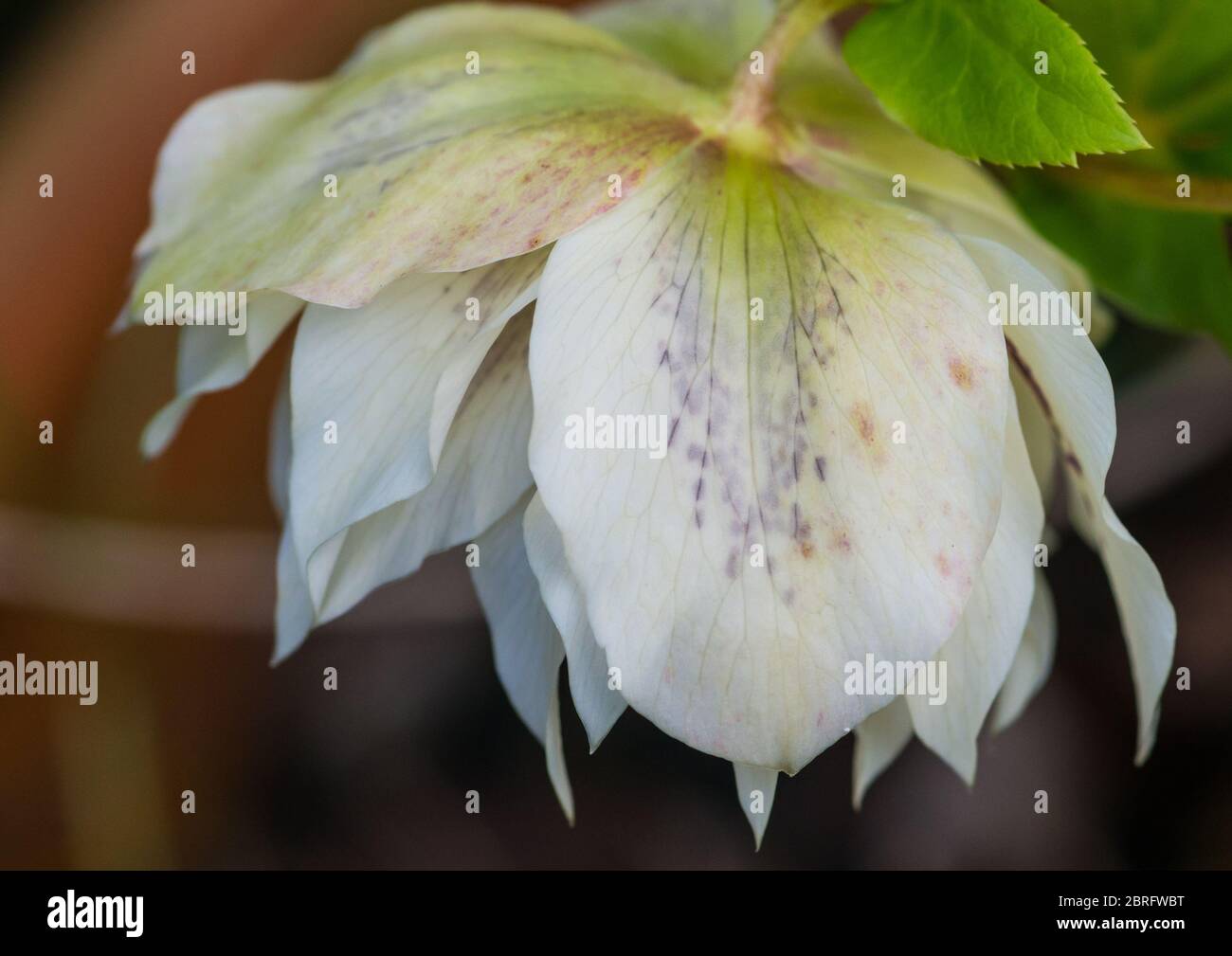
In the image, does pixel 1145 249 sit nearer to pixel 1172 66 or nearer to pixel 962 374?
pixel 1172 66

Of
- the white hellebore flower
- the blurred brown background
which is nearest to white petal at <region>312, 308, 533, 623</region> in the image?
the white hellebore flower

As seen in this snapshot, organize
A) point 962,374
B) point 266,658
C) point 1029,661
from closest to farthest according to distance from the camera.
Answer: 1. point 962,374
2. point 1029,661
3. point 266,658

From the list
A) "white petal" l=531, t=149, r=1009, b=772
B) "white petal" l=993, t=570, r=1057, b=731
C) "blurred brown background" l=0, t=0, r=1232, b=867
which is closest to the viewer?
"white petal" l=531, t=149, r=1009, b=772

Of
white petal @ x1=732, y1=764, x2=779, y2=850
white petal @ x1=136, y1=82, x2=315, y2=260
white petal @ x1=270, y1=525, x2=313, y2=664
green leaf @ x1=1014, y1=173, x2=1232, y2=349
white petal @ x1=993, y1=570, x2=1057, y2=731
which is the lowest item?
white petal @ x1=732, y1=764, x2=779, y2=850

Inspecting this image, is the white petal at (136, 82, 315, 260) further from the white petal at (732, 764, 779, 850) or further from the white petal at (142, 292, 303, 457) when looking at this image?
the white petal at (732, 764, 779, 850)

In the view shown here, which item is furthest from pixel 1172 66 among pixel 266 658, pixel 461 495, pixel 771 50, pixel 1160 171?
pixel 266 658

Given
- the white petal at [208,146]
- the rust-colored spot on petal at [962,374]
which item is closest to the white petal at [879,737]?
the rust-colored spot on petal at [962,374]
